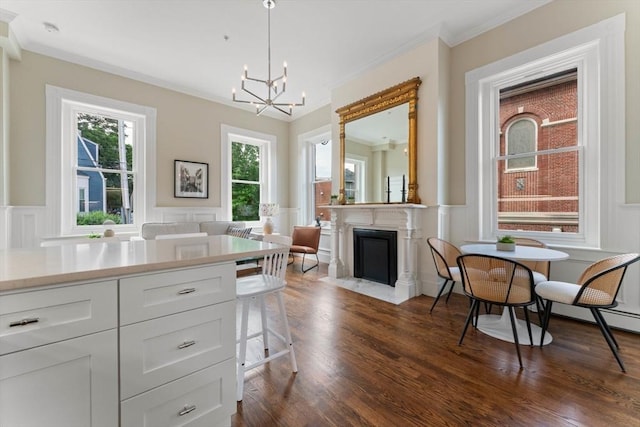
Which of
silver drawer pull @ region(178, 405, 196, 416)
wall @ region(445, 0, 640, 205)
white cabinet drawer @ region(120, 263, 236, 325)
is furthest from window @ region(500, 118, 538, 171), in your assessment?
silver drawer pull @ region(178, 405, 196, 416)

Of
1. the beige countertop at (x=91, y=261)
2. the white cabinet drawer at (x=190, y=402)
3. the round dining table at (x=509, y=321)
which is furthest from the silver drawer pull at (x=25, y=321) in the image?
the round dining table at (x=509, y=321)

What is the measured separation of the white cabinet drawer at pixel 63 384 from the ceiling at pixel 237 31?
3.31 m

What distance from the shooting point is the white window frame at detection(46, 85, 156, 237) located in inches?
147

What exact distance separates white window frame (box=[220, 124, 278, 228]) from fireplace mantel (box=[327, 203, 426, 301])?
220cm

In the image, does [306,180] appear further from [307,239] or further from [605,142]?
[605,142]

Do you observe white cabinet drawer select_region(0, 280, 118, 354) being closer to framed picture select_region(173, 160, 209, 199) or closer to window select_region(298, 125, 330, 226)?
framed picture select_region(173, 160, 209, 199)

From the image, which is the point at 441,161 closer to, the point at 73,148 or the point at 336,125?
the point at 336,125

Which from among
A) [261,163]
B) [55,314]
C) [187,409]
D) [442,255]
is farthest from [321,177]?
[55,314]

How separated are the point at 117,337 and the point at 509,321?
2.97 meters

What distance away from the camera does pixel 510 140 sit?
330 centimetres

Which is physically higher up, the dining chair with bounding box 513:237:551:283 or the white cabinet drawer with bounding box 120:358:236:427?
the dining chair with bounding box 513:237:551:283

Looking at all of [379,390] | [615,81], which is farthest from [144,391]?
[615,81]

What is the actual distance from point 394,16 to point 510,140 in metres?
2.02

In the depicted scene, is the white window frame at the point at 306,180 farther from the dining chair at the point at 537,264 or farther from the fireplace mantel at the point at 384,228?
the dining chair at the point at 537,264
